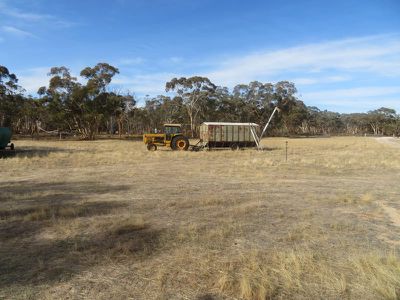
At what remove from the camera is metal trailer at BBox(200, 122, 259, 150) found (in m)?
30.3

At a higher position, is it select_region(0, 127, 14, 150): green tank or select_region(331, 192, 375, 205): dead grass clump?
select_region(0, 127, 14, 150): green tank

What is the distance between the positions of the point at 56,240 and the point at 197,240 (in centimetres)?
226

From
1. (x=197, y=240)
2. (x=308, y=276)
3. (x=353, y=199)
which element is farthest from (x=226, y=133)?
(x=308, y=276)

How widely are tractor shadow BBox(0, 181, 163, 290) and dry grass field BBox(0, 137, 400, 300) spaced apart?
0.02m

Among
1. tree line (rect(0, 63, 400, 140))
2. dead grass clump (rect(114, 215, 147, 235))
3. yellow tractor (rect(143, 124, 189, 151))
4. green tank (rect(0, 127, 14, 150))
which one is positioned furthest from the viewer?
tree line (rect(0, 63, 400, 140))

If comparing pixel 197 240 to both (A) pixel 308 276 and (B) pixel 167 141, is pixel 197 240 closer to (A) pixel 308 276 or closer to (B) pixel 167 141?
(A) pixel 308 276

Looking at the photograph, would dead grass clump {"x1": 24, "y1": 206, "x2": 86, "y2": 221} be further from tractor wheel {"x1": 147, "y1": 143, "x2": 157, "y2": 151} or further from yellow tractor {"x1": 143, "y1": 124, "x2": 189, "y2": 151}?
yellow tractor {"x1": 143, "y1": 124, "x2": 189, "y2": 151}

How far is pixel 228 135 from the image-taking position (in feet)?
→ 101

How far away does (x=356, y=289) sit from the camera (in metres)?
4.51

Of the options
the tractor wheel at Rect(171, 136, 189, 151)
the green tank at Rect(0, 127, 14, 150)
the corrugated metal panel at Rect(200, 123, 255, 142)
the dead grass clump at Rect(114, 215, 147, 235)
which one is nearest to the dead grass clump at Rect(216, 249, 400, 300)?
the dead grass clump at Rect(114, 215, 147, 235)

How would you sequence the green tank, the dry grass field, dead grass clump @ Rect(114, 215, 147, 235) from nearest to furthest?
1. the dry grass field
2. dead grass clump @ Rect(114, 215, 147, 235)
3. the green tank

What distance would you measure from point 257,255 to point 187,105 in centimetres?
5825

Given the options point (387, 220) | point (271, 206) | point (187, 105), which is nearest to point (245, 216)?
point (271, 206)

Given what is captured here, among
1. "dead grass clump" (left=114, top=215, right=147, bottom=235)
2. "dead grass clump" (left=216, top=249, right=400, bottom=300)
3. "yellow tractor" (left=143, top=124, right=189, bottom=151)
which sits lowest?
"dead grass clump" (left=216, top=249, right=400, bottom=300)
